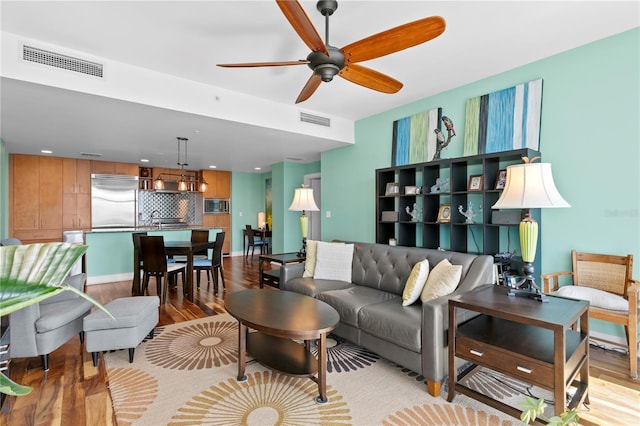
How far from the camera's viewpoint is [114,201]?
24.2 ft

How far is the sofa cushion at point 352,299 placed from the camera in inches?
105

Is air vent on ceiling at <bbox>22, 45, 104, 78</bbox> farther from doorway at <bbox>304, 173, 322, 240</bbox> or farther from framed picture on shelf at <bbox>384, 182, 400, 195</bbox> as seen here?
doorway at <bbox>304, 173, 322, 240</bbox>

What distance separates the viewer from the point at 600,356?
2713 mm

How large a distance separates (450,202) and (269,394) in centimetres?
289

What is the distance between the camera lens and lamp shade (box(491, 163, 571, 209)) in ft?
6.63

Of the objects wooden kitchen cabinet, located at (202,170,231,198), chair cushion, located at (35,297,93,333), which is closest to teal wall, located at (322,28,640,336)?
chair cushion, located at (35,297,93,333)

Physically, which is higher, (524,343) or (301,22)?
(301,22)

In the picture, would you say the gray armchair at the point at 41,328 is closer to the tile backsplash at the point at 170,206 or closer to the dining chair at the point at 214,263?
the dining chair at the point at 214,263

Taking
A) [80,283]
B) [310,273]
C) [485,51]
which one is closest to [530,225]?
[485,51]

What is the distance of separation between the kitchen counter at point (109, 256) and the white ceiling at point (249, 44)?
175cm

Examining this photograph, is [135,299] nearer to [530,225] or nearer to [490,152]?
[530,225]

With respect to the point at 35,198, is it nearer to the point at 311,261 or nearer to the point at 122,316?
the point at 122,316

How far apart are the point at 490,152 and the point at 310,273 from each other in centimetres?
247

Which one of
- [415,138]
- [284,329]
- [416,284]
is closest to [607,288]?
[416,284]
